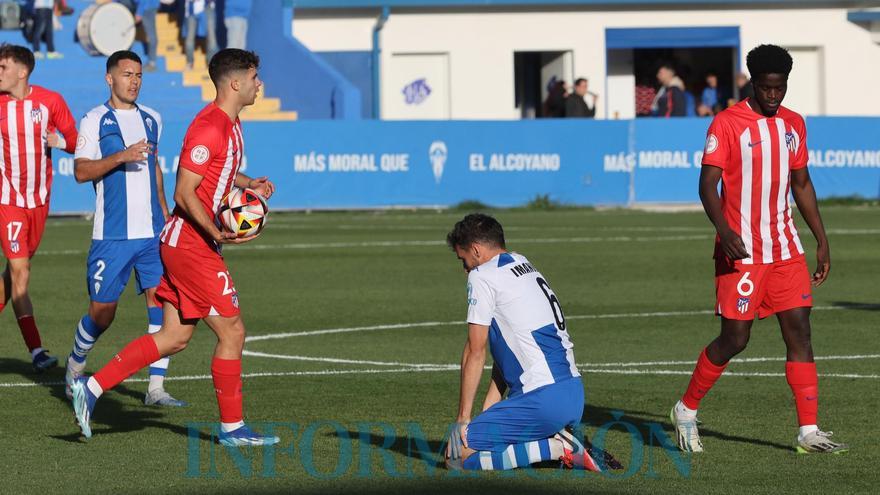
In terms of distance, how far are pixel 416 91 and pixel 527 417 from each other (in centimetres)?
3356

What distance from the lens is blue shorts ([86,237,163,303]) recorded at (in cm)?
984

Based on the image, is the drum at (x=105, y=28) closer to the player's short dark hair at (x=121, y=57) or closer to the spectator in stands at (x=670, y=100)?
the spectator in stands at (x=670, y=100)

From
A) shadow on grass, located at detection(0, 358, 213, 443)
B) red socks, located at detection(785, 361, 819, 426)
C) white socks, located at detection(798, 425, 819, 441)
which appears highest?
red socks, located at detection(785, 361, 819, 426)

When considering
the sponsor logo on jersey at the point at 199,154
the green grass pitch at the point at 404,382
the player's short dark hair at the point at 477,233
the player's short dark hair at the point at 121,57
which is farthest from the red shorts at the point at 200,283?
the player's short dark hair at the point at 121,57

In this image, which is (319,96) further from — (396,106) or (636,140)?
(636,140)

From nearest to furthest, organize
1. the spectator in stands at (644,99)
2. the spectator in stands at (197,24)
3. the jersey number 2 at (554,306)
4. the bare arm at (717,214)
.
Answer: the jersey number 2 at (554,306) → the bare arm at (717,214) → the spectator in stands at (197,24) → the spectator in stands at (644,99)

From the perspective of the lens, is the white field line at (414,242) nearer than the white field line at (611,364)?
No

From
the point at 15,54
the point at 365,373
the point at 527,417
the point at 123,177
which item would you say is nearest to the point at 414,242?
the point at 365,373

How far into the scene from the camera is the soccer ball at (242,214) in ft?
26.8

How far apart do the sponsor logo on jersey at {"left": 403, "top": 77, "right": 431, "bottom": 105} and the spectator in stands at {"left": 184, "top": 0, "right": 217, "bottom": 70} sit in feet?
20.4

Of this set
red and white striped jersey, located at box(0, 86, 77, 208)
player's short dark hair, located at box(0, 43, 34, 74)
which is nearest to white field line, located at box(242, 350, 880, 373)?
red and white striped jersey, located at box(0, 86, 77, 208)

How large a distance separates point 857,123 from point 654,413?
2248cm

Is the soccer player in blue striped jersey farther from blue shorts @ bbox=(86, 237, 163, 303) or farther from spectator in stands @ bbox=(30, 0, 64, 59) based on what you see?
spectator in stands @ bbox=(30, 0, 64, 59)

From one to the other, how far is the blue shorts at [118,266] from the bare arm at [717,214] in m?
3.58
